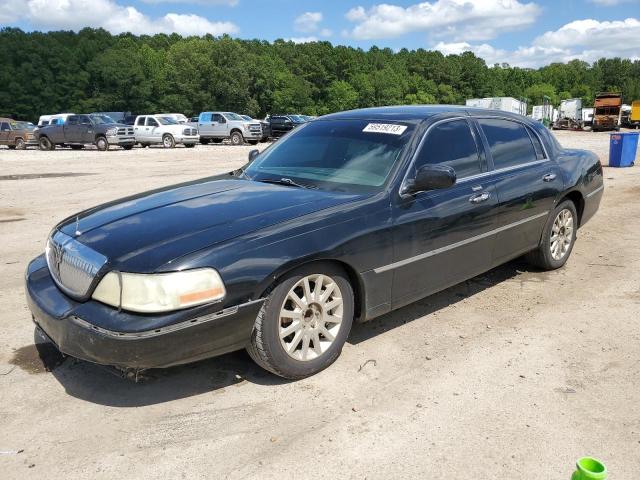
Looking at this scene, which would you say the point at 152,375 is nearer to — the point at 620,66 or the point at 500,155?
the point at 500,155

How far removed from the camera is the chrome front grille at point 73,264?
308 cm

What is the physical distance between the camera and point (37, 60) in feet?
270

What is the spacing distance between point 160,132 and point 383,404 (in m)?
28.7

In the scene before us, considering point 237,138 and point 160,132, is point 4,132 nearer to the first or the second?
point 160,132

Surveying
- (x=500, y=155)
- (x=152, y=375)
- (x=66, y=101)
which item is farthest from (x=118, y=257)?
(x=66, y=101)

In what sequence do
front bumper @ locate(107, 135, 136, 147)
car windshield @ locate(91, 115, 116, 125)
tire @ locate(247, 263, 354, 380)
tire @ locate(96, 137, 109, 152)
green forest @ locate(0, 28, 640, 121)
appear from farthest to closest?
1. green forest @ locate(0, 28, 640, 121)
2. car windshield @ locate(91, 115, 116, 125)
3. tire @ locate(96, 137, 109, 152)
4. front bumper @ locate(107, 135, 136, 147)
5. tire @ locate(247, 263, 354, 380)

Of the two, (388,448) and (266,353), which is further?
(266,353)

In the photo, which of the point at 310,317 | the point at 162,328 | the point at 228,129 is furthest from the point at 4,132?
the point at 162,328

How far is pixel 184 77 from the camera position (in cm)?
8038

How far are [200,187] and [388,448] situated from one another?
2.39 m

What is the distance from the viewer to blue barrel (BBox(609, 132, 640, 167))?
1573cm

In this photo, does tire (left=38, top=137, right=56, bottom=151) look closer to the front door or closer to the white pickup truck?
the white pickup truck

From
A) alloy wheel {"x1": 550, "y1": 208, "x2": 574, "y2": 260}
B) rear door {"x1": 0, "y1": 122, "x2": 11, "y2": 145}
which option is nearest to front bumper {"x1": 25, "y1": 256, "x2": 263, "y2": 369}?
alloy wheel {"x1": 550, "y1": 208, "x2": 574, "y2": 260}

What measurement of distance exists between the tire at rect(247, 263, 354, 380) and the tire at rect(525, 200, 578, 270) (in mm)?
2680
